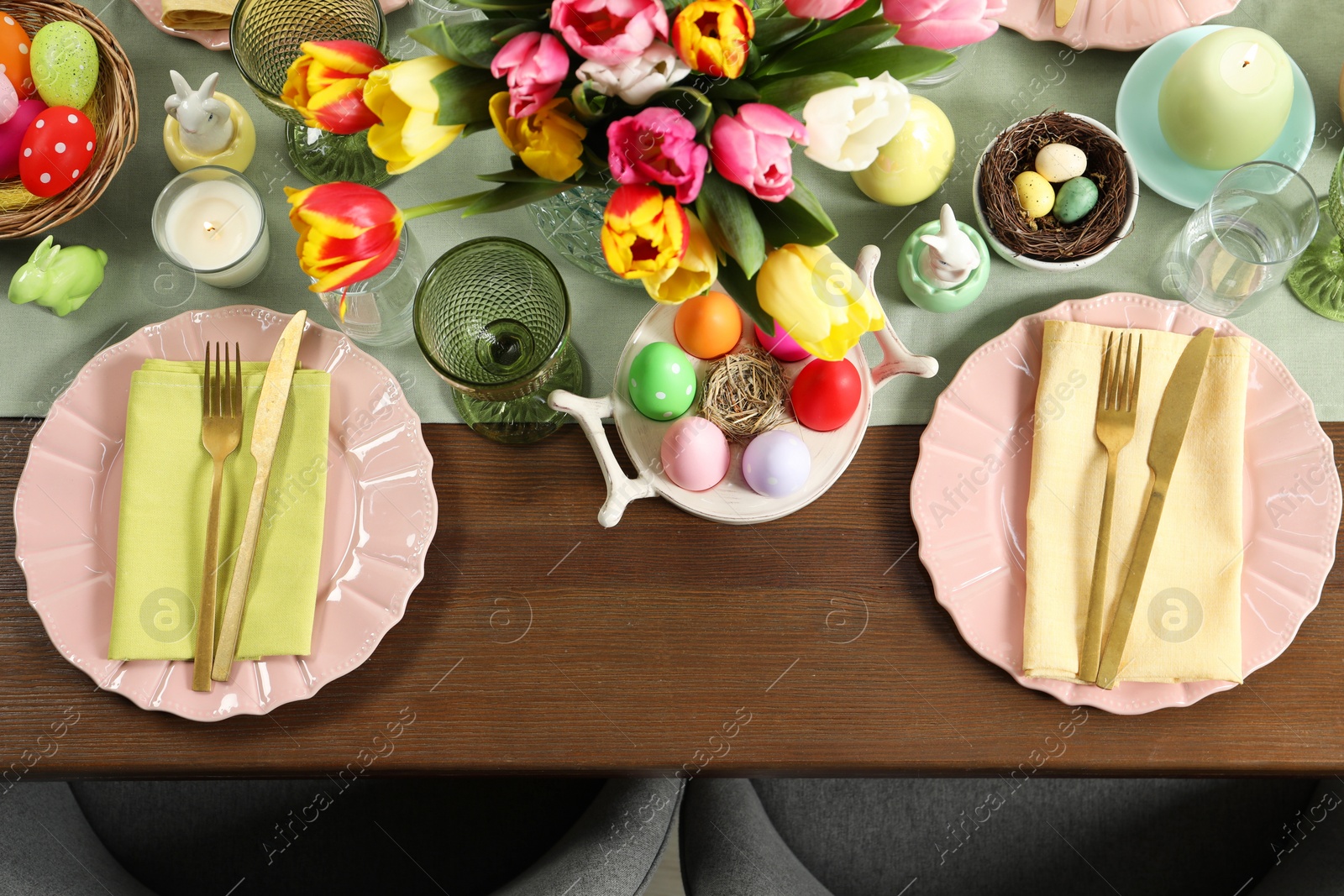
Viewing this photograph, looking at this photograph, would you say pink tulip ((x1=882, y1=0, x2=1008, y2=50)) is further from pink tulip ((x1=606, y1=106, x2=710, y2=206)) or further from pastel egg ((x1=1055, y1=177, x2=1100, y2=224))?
pastel egg ((x1=1055, y1=177, x2=1100, y2=224))

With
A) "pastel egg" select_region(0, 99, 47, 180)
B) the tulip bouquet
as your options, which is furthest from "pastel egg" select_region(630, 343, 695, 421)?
"pastel egg" select_region(0, 99, 47, 180)

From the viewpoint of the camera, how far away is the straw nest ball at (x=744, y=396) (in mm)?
708

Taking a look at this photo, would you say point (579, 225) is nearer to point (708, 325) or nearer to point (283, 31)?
point (708, 325)

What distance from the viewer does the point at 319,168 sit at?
2.66 feet

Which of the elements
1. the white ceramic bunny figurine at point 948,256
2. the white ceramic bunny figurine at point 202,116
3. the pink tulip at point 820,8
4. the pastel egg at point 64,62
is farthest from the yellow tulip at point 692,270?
the pastel egg at point 64,62

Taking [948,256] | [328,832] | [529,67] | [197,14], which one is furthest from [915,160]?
[328,832]

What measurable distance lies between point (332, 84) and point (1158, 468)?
67cm

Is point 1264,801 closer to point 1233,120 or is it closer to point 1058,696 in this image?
point 1058,696

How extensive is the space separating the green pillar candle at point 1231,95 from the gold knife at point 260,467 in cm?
77

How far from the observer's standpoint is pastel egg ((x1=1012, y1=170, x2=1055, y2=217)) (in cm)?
74

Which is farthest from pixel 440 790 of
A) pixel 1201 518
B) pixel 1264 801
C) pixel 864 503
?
pixel 1264 801

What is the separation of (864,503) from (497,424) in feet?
1.08

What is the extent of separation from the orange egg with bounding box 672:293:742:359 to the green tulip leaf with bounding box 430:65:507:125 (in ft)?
0.78

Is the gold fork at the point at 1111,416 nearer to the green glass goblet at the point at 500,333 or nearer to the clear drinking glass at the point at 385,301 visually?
the green glass goblet at the point at 500,333
